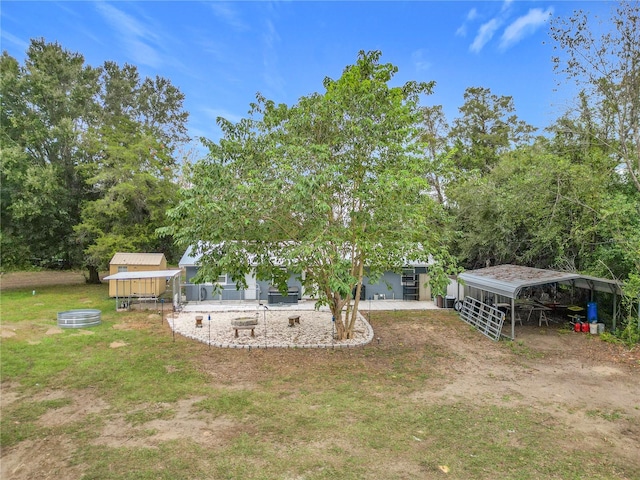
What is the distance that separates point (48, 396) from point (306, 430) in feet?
16.7

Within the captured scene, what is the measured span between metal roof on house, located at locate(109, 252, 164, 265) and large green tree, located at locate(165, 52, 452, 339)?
964 centimetres

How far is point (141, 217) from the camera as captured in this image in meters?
21.7

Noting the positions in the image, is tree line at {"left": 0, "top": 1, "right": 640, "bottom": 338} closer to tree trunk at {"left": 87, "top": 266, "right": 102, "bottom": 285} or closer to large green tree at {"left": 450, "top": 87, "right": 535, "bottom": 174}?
tree trunk at {"left": 87, "top": 266, "right": 102, "bottom": 285}

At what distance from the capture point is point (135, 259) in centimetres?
1848

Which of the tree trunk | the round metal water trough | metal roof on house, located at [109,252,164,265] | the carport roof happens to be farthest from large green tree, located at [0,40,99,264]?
the carport roof

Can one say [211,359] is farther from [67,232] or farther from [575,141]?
[67,232]

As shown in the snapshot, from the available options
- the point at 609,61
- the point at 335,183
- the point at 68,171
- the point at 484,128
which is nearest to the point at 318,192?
the point at 335,183

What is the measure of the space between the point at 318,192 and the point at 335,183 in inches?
29.2

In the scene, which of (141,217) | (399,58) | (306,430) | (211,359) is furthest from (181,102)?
(306,430)

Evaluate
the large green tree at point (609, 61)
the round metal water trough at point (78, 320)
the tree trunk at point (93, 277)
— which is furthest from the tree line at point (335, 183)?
the round metal water trough at point (78, 320)

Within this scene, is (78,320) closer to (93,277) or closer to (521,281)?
(93,277)

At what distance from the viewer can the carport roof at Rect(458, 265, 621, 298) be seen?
449 inches

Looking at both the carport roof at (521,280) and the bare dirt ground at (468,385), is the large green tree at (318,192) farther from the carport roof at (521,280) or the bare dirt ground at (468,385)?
the carport roof at (521,280)

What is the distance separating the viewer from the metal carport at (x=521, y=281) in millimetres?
11320
